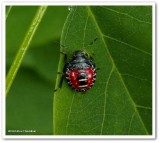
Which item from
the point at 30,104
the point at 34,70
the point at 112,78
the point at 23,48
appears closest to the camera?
the point at 23,48

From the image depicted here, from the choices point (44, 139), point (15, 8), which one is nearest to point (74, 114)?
point (44, 139)

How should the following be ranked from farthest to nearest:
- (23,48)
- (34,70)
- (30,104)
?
(34,70) < (30,104) < (23,48)

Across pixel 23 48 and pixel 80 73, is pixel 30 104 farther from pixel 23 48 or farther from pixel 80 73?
pixel 23 48

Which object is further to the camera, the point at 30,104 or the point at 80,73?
the point at 30,104

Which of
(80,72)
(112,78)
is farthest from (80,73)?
(112,78)

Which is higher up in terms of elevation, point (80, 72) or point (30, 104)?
point (80, 72)

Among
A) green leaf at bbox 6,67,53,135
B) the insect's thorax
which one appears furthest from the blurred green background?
the insect's thorax
